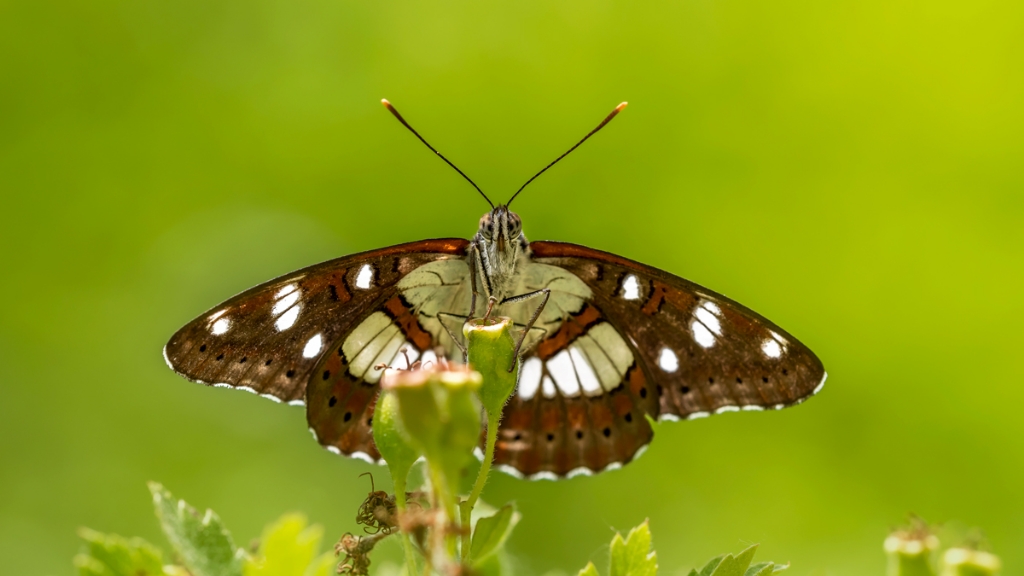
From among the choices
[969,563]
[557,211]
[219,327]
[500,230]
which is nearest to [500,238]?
[500,230]

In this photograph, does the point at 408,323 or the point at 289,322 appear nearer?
the point at 289,322

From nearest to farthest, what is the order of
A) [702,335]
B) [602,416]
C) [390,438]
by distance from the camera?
[390,438]
[702,335]
[602,416]

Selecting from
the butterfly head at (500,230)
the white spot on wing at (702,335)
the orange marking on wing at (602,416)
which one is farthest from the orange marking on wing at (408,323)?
the white spot on wing at (702,335)

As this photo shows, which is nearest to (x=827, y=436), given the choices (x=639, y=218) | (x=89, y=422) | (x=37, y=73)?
(x=639, y=218)

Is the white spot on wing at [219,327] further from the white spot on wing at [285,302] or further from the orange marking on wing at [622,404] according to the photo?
the orange marking on wing at [622,404]

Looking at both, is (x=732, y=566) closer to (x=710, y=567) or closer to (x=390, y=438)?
(x=710, y=567)

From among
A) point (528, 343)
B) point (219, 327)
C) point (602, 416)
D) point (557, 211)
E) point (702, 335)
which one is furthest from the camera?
point (557, 211)

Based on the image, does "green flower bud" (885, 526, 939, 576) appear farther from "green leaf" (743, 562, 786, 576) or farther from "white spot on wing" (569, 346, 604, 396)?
"white spot on wing" (569, 346, 604, 396)
